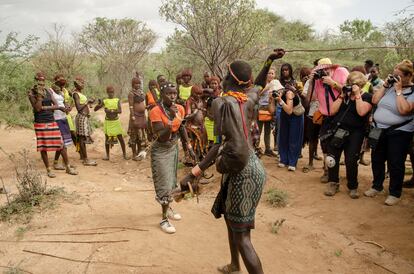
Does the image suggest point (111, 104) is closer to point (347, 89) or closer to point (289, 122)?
point (289, 122)

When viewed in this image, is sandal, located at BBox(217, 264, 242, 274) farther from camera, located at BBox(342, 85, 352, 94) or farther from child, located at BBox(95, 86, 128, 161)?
child, located at BBox(95, 86, 128, 161)

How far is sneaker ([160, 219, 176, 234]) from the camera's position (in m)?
4.24

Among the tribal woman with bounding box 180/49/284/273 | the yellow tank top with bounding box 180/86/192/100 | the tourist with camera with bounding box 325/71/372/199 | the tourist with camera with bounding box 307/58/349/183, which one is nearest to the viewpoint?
the tribal woman with bounding box 180/49/284/273

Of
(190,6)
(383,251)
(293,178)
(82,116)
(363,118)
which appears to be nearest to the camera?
(383,251)

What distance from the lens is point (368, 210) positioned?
4758mm

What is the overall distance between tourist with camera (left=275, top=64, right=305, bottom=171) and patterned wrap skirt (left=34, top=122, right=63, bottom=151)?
393cm

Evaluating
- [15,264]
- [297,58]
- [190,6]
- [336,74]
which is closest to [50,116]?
[15,264]

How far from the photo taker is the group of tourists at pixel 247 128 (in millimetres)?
2779

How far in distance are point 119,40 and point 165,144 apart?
15.9 m

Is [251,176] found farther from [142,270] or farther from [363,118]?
[363,118]

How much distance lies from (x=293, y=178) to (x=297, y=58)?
12.0 m

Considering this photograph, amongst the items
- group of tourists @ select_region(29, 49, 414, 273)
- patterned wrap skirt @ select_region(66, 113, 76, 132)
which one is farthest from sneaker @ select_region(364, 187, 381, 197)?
patterned wrap skirt @ select_region(66, 113, 76, 132)

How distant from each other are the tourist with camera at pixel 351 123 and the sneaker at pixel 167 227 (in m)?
2.47

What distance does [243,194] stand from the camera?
2.80 metres
